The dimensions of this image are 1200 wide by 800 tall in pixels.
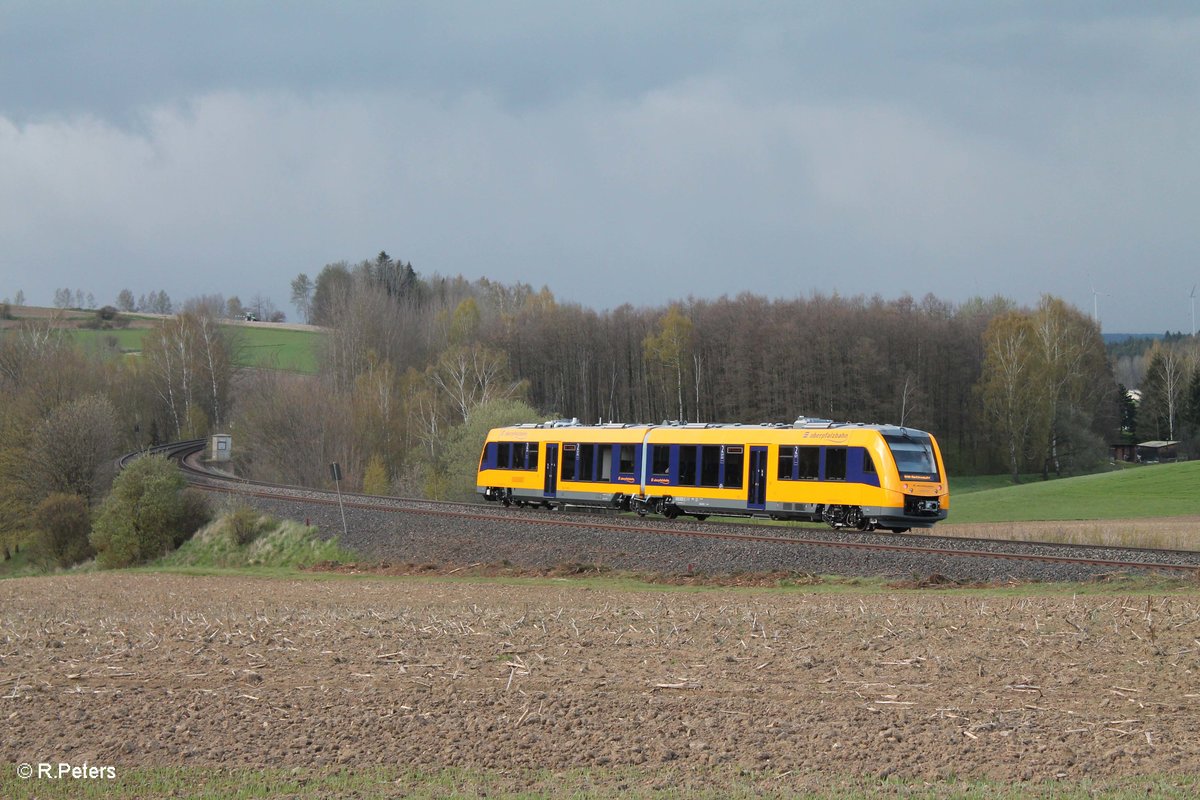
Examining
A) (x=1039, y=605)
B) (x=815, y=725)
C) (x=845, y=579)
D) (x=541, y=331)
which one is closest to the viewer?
(x=815, y=725)

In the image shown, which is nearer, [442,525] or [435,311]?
[442,525]

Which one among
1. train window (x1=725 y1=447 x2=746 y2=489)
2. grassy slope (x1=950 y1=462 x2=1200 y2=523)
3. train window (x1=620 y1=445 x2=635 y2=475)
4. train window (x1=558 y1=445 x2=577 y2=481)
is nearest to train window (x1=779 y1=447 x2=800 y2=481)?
train window (x1=725 y1=447 x2=746 y2=489)

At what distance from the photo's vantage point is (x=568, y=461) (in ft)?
125

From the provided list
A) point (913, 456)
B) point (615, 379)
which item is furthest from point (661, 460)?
point (615, 379)

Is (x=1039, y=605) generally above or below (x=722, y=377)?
below

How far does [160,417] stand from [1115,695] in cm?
10751

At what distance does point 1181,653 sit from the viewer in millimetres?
12383

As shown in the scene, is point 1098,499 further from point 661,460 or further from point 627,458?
point 661,460

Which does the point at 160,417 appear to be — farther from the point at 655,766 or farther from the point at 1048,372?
the point at 655,766

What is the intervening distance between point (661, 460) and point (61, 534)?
120 ft

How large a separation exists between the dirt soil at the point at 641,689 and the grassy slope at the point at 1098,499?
139 feet

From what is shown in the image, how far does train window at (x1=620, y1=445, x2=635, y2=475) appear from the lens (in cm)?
3569

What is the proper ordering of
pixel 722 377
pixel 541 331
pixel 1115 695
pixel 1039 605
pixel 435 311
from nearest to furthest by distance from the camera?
pixel 1115 695 → pixel 1039 605 → pixel 722 377 → pixel 541 331 → pixel 435 311

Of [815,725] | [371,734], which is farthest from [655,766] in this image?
[371,734]
